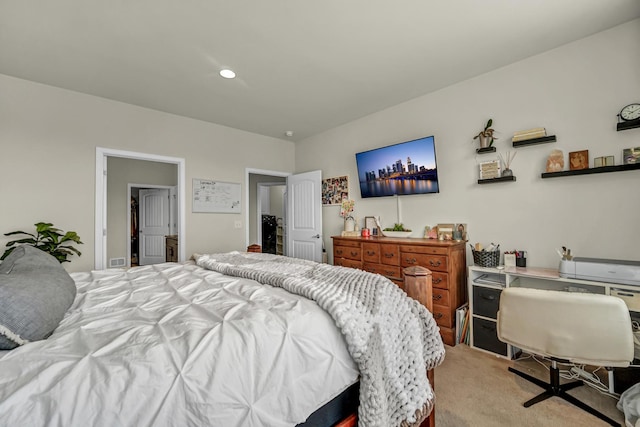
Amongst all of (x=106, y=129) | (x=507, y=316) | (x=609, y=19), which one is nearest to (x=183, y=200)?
(x=106, y=129)

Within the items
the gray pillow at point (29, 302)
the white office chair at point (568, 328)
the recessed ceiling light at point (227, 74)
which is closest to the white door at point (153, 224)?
the recessed ceiling light at point (227, 74)

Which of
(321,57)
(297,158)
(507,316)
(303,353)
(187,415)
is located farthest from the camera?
(297,158)

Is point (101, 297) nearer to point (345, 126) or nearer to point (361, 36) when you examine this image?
point (361, 36)

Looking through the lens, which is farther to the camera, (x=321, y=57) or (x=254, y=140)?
(x=254, y=140)

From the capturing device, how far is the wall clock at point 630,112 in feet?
6.82

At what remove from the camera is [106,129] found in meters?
3.29

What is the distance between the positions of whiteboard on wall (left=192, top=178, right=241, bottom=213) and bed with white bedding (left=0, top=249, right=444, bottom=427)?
9.10 feet

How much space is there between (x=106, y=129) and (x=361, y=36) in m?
3.10

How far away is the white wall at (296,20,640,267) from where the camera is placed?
217cm

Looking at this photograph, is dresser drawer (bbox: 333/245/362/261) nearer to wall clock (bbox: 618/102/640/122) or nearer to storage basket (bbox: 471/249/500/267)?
storage basket (bbox: 471/249/500/267)

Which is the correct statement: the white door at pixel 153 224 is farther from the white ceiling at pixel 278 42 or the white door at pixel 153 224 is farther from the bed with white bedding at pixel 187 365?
the bed with white bedding at pixel 187 365

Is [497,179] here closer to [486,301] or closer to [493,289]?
[493,289]

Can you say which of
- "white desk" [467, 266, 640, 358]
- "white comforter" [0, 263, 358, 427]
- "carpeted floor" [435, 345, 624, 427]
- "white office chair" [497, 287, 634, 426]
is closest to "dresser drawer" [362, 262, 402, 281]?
"white desk" [467, 266, 640, 358]

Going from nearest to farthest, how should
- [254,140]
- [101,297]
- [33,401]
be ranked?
[33,401], [101,297], [254,140]
